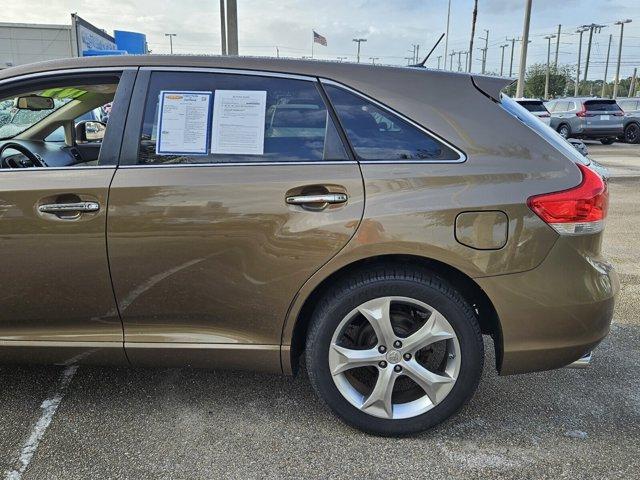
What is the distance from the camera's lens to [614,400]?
2.88 m

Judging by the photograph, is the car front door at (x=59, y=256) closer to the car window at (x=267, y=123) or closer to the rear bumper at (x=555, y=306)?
the car window at (x=267, y=123)

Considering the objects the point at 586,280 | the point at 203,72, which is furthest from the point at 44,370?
the point at 586,280

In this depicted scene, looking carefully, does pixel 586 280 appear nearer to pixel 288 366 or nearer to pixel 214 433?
pixel 288 366

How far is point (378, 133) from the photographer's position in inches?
95.7

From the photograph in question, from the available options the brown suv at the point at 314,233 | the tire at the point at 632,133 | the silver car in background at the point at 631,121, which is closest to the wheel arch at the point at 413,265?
A: the brown suv at the point at 314,233

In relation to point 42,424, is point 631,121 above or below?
above

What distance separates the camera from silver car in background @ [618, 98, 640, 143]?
66.0 ft

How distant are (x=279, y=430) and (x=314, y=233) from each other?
979 mm

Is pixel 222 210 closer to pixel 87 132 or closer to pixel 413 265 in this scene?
pixel 413 265

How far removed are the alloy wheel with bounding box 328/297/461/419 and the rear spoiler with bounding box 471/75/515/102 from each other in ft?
3.24

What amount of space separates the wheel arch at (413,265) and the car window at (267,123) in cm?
48

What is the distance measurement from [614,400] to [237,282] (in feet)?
6.75

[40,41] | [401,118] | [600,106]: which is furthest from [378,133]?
[40,41]

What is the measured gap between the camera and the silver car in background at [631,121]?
2012 cm
